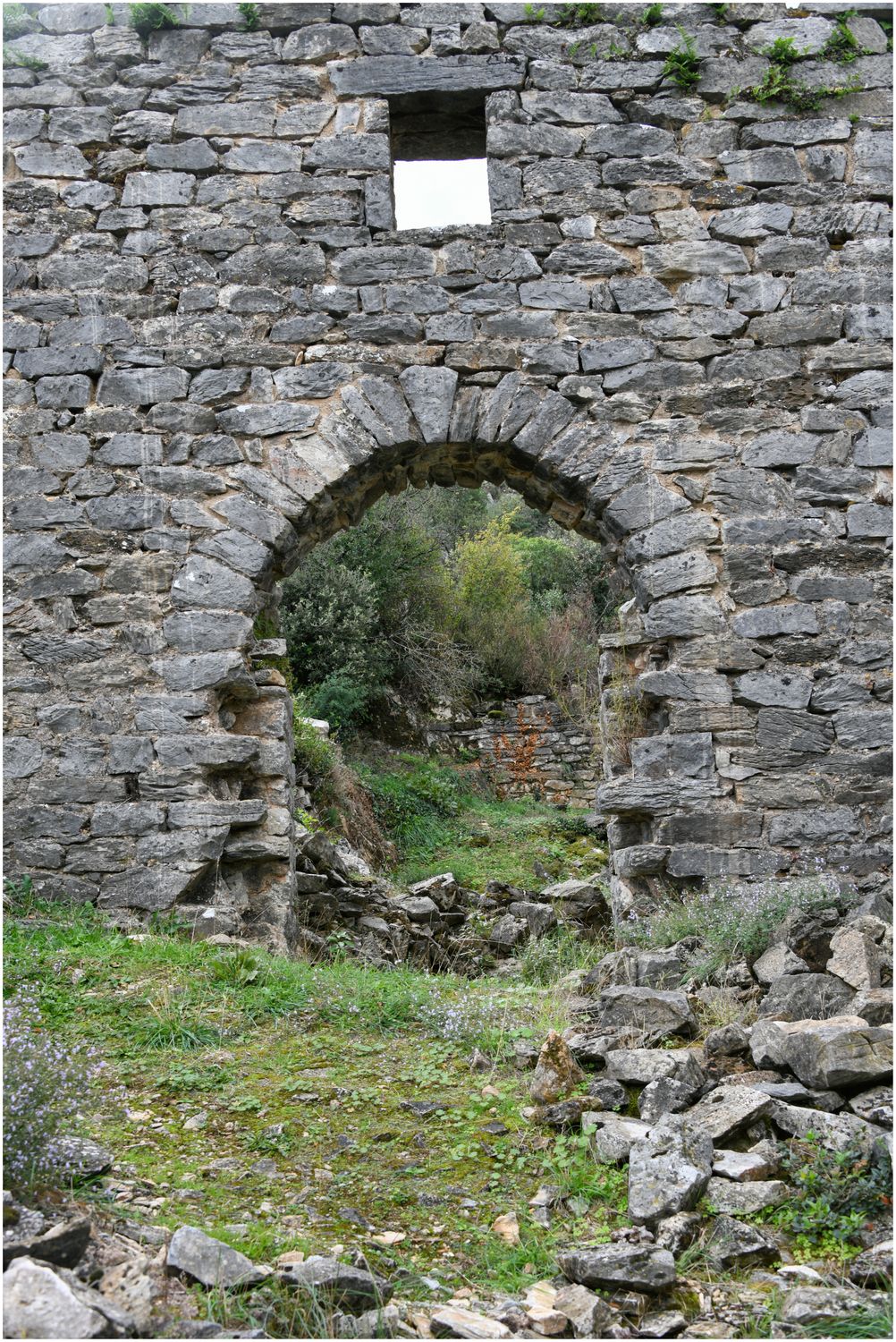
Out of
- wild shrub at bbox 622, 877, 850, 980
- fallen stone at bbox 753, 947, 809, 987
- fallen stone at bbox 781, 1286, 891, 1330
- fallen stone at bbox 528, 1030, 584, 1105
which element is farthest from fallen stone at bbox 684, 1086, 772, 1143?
wild shrub at bbox 622, 877, 850, 980

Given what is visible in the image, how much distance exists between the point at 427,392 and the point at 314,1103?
12.1ft

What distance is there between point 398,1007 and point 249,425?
3.13m

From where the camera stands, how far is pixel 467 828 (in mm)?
11016

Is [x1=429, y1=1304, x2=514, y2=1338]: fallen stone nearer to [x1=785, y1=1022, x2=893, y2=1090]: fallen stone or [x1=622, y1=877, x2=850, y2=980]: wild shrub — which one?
[x1=785, y1=1022, x2=893, y2=1090]: fallen stone

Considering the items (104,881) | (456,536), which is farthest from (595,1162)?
(456,536)

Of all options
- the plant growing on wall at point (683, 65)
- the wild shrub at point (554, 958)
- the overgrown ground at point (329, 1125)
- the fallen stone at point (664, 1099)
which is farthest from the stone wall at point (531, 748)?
the fallen stone at point (664, 1099)

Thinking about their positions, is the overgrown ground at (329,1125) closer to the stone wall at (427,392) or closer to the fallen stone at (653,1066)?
the fallen stone at (653,1066)

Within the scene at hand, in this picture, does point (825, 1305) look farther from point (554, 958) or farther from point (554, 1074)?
point (554, 958)

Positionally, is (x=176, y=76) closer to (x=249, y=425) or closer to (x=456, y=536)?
(x=249, y=425)

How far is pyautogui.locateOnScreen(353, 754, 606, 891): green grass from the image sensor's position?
30.9 feet

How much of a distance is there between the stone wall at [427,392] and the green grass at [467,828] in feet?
11.8

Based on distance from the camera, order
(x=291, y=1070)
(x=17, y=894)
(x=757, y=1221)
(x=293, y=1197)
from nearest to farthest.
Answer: (x=757, y=1221), (x=293, y=1197), (x=291, y=1070), (x=17, y=894)

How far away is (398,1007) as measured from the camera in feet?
14.8

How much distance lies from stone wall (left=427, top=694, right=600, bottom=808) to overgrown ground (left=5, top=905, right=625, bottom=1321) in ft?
26.0
